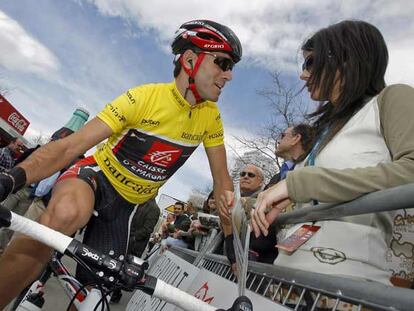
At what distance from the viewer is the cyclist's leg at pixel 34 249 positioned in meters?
1.95

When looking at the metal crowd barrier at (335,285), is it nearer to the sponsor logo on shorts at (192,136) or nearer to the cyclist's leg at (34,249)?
the cyclist's leg at (34,249)

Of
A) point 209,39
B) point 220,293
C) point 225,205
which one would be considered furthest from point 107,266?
point 209,39

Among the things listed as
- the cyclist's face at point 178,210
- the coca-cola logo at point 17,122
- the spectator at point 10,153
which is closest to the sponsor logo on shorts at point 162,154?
the spectator at point 10,153

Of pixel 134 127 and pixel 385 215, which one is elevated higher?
pixel 134 127

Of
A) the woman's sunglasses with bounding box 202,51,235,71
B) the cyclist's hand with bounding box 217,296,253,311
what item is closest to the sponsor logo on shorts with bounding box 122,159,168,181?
the woman's sunglasses with bounding box 202,51,235,71

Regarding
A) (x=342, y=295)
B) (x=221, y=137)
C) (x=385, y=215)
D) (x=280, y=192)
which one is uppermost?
(x=221, y=137)

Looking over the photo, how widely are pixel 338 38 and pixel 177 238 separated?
5886 mm

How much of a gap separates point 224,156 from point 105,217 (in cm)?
109

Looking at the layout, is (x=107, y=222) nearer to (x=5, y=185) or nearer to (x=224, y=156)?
(x=224, y=156)

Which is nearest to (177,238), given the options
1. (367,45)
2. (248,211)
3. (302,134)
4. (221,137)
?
(302,134)

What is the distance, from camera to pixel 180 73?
9.70 ft

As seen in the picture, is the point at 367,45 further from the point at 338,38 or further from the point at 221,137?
the point at 221,137

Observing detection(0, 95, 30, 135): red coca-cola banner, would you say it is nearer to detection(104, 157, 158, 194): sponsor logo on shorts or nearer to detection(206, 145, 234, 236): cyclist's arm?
detection(104, 157, 158, 194): sponsor logo on shorts

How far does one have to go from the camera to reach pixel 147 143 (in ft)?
8.65
